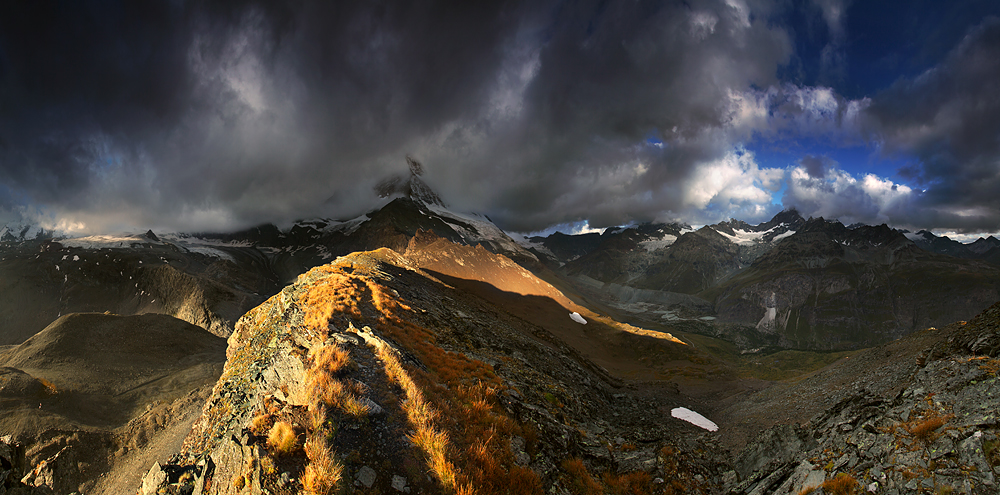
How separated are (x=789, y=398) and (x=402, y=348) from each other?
26.9m

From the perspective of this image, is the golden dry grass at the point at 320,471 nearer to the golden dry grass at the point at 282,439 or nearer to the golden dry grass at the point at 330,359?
the golden dry grass at the point at 282,439

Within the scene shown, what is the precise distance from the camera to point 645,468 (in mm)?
12797

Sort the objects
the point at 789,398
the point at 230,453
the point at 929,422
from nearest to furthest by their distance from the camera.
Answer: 1. the point at 230,453
2. the point at 929,422
3. the point at 789,398

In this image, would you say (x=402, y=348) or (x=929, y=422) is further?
(x=402, y=348)

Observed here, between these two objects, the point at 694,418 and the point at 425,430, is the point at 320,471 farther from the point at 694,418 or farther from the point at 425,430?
the point at 694,418

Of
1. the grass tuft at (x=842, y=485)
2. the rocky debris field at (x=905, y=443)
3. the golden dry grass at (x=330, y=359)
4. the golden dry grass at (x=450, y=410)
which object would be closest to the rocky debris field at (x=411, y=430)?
the golden dry grass at (x=450, y=410)

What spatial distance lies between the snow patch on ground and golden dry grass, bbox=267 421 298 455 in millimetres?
24798

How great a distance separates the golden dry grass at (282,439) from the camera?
289 inches

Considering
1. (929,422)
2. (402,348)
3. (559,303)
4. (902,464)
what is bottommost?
(902,464)

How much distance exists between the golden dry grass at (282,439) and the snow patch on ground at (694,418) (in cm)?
2480

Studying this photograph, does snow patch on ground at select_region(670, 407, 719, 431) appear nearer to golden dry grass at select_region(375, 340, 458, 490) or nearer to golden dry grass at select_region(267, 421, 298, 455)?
golden dry grass at select_region(375, 340, 458, 490)

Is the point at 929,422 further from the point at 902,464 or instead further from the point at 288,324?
the point at 288,324

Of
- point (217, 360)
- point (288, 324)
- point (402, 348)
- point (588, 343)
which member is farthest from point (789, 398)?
point (217, 360)

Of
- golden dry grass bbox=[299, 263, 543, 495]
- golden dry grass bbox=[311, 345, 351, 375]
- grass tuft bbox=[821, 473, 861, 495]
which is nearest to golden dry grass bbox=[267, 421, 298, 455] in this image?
golden dry grass bbox=[299, 263, 543, 495]
